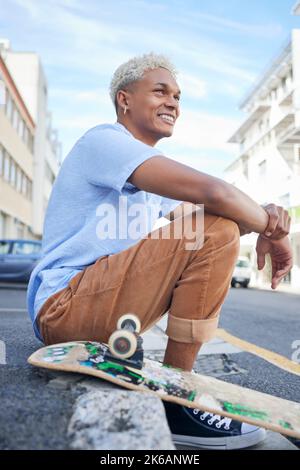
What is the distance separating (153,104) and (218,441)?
1.40 m

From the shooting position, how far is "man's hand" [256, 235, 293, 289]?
195 cm

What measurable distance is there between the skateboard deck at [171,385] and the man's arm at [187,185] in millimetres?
599

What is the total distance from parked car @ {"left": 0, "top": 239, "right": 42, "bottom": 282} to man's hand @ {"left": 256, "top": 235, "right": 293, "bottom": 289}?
10446 millimetres

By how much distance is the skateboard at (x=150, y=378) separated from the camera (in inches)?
54.6

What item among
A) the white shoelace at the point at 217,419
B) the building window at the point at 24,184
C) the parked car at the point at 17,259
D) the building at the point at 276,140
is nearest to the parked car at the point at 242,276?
the building at the point at 276,140

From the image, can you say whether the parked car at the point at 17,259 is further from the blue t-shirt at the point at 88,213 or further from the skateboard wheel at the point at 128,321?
the skateboard wheel at the point at 128,321

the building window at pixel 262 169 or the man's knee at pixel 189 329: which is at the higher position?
the building window at pixel 262 169

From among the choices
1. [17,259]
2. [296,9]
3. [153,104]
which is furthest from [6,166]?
[153,104]

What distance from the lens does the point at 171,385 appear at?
1467 mm

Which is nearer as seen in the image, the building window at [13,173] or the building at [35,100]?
the building window at [13,173]

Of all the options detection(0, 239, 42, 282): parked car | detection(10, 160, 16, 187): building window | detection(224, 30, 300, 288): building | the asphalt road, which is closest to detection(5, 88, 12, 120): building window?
detection(10, 160, 16, 187): building window

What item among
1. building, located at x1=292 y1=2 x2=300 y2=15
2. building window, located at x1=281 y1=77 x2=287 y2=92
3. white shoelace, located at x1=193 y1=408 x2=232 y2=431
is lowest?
white shoelace, located at x1=193 y1=408 x2=232 y2=431

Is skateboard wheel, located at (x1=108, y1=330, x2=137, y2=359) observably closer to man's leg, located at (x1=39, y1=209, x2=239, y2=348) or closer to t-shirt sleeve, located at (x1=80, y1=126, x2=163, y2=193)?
man's leg, located at (x1=39, y1=209, x2=239, y2=348)

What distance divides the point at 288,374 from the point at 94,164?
1809 mm
